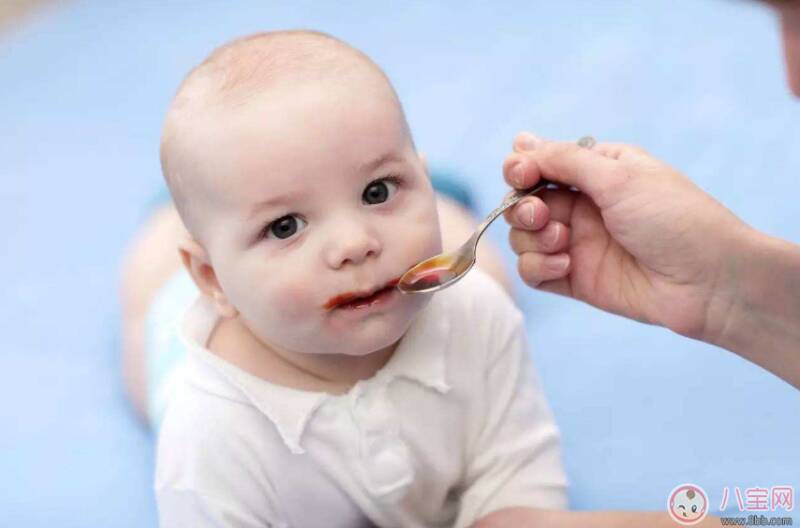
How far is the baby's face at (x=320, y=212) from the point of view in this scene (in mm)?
738

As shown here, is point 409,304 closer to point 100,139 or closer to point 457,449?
point 457,449

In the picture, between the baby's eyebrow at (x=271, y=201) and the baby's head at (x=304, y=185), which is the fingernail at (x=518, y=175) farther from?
the baby's eyebrow at (x=271, y=201)

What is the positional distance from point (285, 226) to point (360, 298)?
80mm

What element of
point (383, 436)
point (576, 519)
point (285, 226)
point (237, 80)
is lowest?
point (576, 519)

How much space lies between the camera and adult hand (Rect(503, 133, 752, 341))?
843 mm

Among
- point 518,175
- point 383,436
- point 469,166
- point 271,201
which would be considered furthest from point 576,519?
point 469,166

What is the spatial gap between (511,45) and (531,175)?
0.90 metres

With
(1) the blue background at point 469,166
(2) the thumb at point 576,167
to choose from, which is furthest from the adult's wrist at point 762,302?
(1) the blue background at point 469,166

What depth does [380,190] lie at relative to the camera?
0.78 meters

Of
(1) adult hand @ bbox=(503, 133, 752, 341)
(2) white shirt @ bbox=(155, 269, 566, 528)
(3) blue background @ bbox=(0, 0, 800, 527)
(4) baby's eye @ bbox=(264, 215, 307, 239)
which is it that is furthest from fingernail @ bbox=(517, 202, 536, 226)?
(3) blue background @ bbox=(0, 0, 800, 527)

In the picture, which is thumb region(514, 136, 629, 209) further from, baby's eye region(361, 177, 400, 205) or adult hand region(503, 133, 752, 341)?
baby's eye region(361, 177, 400, 205)

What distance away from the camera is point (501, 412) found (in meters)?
0.96

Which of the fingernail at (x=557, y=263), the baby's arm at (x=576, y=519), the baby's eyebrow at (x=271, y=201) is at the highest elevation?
the baby's eyebrow at (x=271, y=201)

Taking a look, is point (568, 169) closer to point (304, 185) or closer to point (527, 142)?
point (527, 142)
